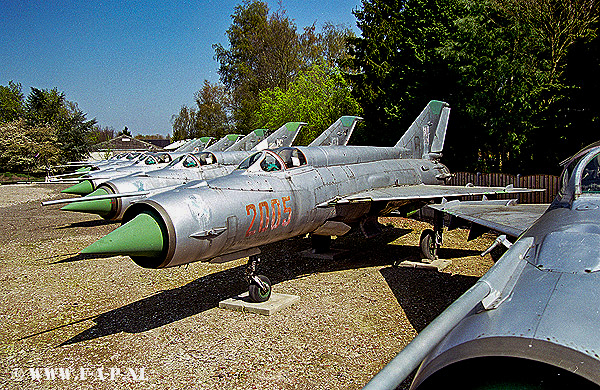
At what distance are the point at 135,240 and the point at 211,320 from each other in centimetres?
240

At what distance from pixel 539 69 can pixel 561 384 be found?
1902 cm

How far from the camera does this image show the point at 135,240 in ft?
18.2

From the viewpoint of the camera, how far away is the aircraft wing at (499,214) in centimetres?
637

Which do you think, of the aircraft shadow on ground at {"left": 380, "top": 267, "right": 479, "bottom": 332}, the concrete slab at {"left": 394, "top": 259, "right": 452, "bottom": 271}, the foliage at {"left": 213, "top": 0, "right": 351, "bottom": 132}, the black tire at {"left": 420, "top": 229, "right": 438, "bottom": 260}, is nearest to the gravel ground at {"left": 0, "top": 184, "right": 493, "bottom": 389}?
the aircraft shadow on ground at {"left": 380, "top": 267, "right": 479, "bottom": 332}

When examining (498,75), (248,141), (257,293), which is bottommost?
(257,293)

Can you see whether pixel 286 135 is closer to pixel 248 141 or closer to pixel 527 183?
pixel 248 141

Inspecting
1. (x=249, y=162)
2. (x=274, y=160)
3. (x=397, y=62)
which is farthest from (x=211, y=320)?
(x=397, y=62)

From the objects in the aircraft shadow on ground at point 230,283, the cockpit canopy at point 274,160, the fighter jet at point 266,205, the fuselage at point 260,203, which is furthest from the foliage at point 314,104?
the cockpit canopy at point 274,160

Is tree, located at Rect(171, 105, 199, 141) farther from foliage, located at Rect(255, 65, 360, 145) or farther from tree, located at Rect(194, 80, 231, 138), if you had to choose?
foliage, located at Rect(255, 65, 360, 145)

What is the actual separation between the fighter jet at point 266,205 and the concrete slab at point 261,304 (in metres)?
0.18

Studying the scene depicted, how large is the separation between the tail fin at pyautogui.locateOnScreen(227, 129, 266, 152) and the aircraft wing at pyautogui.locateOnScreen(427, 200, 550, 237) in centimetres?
1220

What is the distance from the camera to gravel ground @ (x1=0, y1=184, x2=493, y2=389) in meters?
5.58

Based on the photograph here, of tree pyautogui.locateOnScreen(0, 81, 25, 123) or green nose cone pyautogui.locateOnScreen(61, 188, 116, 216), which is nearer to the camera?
green nose cone pyautogui.locateOnScreen(61, 188, 116, 216)

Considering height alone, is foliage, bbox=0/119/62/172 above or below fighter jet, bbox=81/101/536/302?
above
